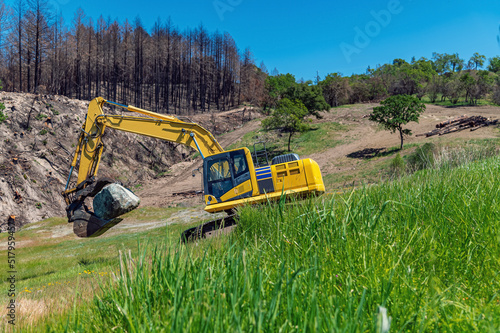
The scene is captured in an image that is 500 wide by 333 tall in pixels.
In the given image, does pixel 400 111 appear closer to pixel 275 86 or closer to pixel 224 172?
pixel 224 172

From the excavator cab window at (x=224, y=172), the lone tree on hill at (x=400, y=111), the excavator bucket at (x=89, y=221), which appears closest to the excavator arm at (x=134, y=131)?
the excavator cab window at (x=224, y=172)

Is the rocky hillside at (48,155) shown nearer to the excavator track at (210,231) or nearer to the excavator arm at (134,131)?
the excavator arm at (134,131)

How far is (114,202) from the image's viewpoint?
10383 mm

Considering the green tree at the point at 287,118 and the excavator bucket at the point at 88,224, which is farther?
the green tree at the point at 287,118

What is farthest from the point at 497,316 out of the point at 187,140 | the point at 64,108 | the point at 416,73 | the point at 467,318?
the point at 416,73

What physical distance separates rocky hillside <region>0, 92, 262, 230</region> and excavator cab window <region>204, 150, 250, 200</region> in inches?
788

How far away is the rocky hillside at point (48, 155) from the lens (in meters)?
25.0

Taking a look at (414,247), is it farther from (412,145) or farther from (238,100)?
(238,100)

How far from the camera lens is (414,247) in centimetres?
281

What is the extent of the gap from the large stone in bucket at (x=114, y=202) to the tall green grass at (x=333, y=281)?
24.6 feet

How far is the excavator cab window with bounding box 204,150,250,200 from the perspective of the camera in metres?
11.5

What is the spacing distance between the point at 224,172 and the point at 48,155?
87.5ft

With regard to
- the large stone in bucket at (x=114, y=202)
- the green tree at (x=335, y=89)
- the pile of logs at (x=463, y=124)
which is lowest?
the large stone in bucket at (x=114, y=202)

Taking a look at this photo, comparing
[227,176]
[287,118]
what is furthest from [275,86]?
[227,176]
